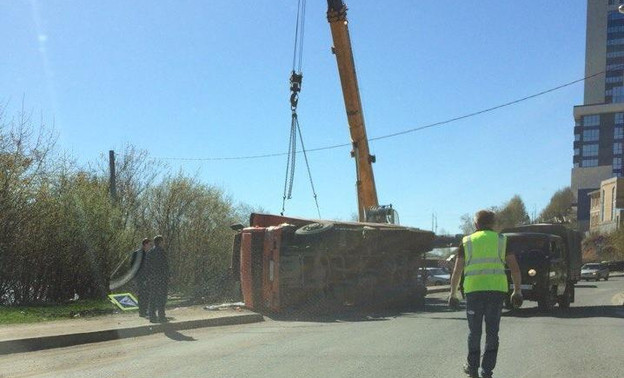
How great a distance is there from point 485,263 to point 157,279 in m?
8.16

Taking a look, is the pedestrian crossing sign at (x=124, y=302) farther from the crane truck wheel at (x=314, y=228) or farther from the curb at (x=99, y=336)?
the crane truck wheel at (x=314, y=228)

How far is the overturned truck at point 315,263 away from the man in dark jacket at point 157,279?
3396mm

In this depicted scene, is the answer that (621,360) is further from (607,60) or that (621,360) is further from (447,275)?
(607,60)

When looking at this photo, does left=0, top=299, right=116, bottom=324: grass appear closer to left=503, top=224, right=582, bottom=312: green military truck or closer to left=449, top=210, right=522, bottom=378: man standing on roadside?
left=449, top=210, right=522, bottom=378: man standing on roadside

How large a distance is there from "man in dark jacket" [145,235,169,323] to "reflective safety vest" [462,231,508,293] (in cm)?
797

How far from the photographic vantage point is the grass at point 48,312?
46.0ft

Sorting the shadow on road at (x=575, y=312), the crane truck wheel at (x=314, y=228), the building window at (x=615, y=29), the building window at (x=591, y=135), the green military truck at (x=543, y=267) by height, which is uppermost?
the building window at (x=615, y=29)

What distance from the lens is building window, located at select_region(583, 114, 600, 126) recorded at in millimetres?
132413

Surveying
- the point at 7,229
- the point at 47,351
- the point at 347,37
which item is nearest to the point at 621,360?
the point at 47,351

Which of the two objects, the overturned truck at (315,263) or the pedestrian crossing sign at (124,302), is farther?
the overturned truck at (315,263)

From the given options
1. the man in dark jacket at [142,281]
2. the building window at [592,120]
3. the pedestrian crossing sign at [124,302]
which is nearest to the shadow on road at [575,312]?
the man in dark jacket at [142,281]

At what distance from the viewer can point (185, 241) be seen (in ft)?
99.2

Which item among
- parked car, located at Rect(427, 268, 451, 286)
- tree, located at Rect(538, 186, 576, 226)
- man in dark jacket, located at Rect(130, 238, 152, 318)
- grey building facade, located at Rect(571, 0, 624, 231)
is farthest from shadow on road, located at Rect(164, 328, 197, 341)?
grey building facade, located at Rect(571, 0, 624, 231)

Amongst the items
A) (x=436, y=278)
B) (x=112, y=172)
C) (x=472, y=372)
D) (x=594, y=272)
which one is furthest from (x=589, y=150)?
(x=472, y=372)
